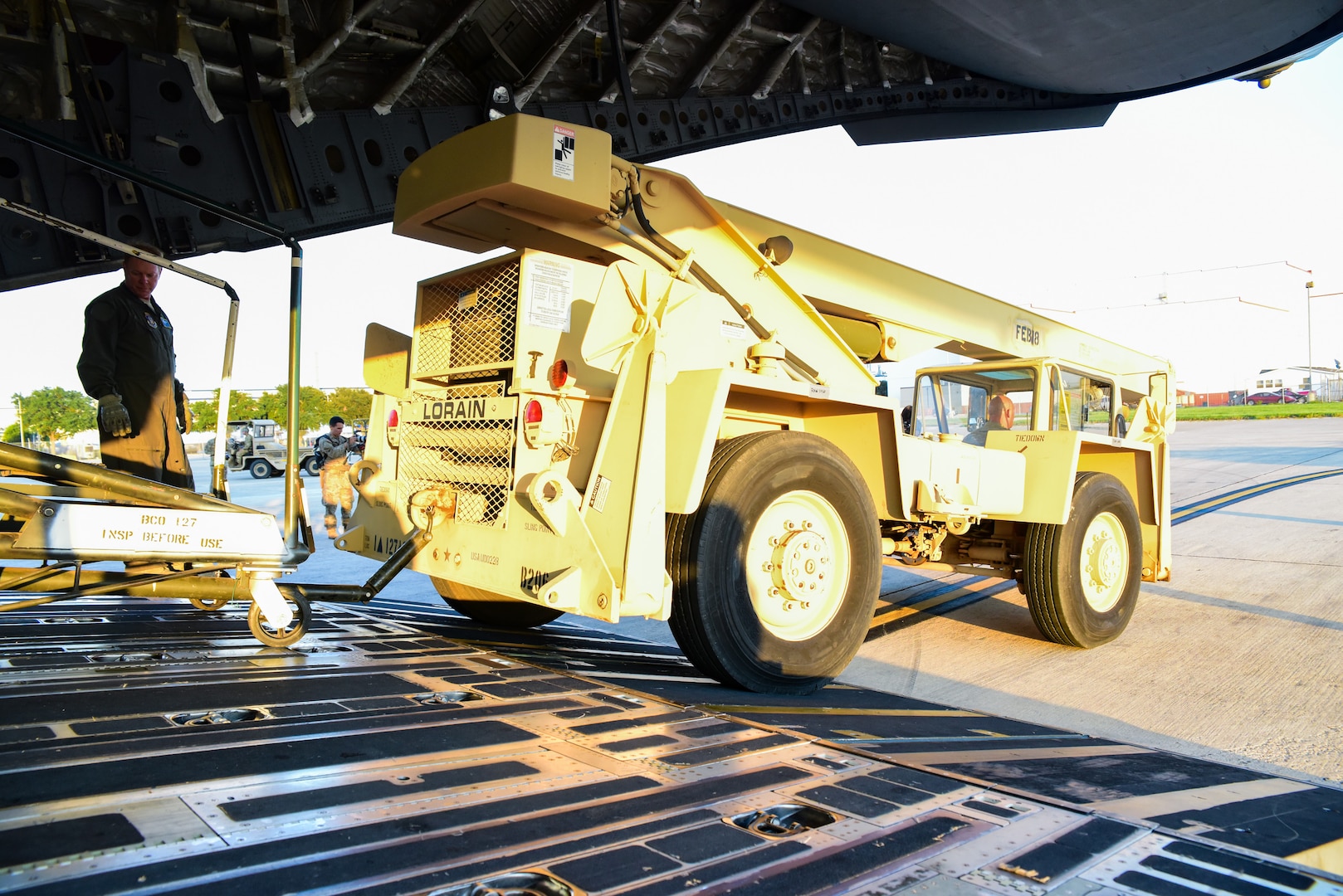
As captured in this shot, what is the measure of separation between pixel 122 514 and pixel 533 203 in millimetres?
2121

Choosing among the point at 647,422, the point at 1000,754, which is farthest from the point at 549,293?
the point at 1000,754

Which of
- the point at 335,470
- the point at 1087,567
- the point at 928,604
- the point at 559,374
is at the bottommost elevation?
the point at 928,604

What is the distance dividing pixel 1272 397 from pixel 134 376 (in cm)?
7704

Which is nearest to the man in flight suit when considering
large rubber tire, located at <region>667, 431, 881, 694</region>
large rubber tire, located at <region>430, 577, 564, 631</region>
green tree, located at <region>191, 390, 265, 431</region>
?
green tree, located at <region>191, 390, 265, 431</region>

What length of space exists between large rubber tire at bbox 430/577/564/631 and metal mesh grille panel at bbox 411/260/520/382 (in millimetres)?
1592

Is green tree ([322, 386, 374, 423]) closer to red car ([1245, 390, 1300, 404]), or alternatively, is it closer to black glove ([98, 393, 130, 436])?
black glove ([98, 393, 130, 436])

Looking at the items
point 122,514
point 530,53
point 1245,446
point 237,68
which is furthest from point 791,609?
point 1245,446

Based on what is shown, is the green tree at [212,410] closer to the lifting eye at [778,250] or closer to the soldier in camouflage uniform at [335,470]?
the soldier in camouflage uniform at [335,470]

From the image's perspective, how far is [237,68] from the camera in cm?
909

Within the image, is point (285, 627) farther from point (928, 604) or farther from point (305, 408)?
point (305, 408)

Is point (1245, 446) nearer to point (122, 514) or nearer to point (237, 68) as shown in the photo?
point (237, 68)

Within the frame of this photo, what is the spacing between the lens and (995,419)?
6539 mm

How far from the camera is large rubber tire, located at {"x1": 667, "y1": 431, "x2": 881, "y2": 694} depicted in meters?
3.69

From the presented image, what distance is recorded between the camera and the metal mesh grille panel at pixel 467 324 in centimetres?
386
